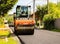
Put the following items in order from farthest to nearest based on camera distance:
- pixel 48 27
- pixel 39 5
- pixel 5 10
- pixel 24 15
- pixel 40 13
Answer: pixel 39 5 < pixel 40 13 < pixel 48 27 < pixel 24 15 < pixel 5 10

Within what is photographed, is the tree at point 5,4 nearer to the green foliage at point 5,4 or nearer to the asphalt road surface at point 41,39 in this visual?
the green foliage at point 5,4

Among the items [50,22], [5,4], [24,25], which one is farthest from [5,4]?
[50,22]

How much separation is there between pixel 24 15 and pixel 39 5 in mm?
44695

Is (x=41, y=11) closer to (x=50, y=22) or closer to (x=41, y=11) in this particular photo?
(x=41, y=11)

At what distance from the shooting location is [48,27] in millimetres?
48188

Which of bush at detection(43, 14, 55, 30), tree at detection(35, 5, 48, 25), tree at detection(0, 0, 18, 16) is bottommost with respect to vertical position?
bush at detection(43, 14, 55, 30)

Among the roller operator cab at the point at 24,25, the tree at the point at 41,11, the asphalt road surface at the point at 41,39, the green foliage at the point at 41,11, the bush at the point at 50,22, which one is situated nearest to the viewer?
the asphalt road surface at the point at 41,39

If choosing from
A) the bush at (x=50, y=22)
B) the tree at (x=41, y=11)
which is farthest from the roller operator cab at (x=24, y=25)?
the tree at (x=41, y=11)

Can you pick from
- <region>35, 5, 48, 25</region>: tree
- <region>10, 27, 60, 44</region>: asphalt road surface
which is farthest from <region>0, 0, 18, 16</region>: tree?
<region>35, 5, 48, 25</region>: tree

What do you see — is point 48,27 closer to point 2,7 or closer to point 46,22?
point 46,22

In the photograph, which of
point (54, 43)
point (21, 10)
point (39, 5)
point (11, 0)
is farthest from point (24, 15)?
point (39, 5)

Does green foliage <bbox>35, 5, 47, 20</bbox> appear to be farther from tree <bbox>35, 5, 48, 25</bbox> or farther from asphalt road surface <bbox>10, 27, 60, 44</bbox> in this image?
asphalt road surface <bbox>10, 27, 60, 44</bbox>

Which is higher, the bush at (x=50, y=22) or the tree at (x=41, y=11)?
the tree at (x=41, y=11)

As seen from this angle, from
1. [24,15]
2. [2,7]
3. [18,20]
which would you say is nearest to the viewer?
[2,7]
